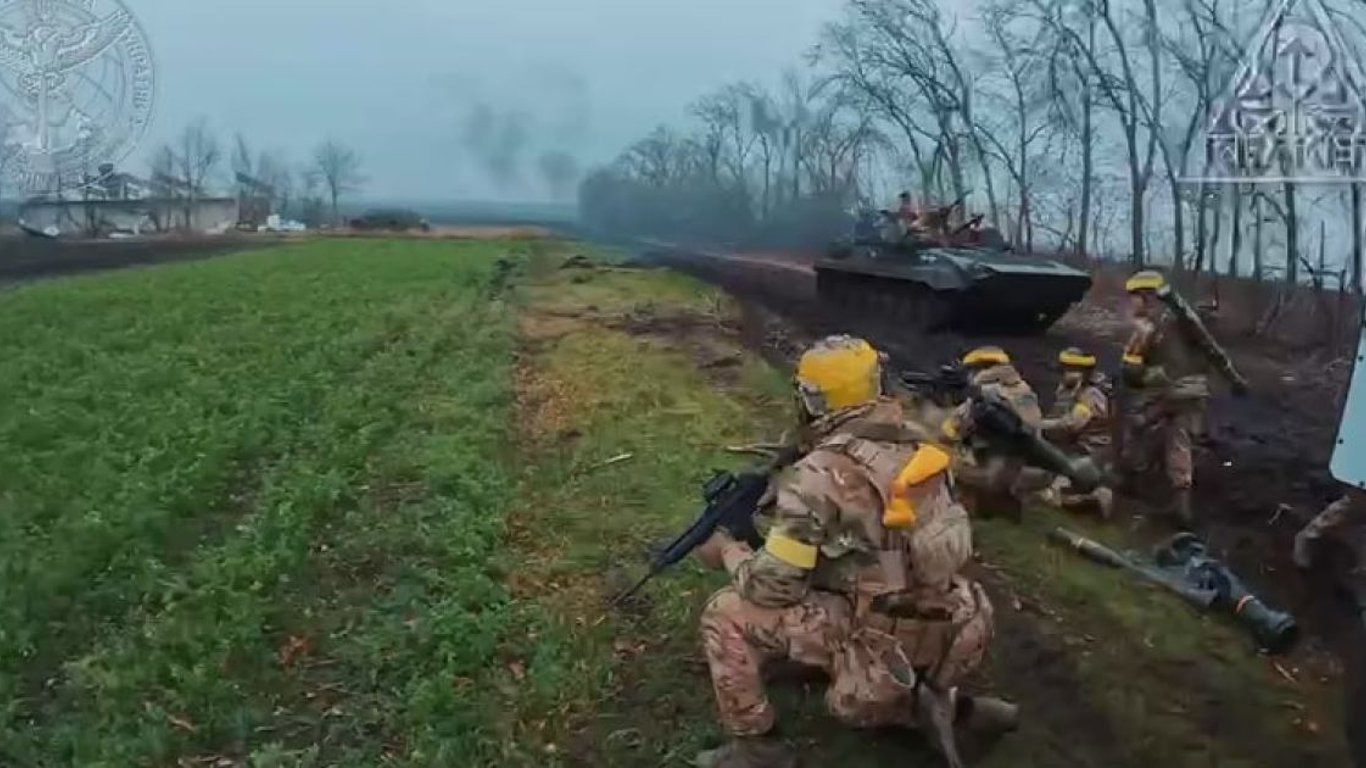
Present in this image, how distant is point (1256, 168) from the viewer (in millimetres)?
15711

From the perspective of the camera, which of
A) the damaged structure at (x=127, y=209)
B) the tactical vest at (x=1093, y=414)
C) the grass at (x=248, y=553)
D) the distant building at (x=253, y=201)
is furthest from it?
the distant building at (x=253, y=201)

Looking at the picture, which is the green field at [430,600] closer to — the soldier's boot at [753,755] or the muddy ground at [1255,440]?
the soldier's boot at [753,755]

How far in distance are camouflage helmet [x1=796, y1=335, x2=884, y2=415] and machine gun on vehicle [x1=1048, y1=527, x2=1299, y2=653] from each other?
98.4 inches

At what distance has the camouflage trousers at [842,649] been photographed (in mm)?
4281

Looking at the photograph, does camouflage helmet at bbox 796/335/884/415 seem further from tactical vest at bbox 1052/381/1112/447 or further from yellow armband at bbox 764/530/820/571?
tactical vest at bbox 1052/381/1112/447

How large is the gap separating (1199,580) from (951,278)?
1039cm

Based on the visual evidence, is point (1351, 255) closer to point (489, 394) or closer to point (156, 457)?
point (489, 394)

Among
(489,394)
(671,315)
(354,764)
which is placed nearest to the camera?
(354,764)

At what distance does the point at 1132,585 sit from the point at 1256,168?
10.4m

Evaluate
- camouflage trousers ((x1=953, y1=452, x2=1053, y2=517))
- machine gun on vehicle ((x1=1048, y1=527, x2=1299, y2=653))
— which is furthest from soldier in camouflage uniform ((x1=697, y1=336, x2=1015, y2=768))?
camouflage trousers ((x1=953, y1=452, x2=1053, y2=517))

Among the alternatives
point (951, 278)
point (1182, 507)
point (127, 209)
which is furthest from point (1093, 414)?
point (127, 209)

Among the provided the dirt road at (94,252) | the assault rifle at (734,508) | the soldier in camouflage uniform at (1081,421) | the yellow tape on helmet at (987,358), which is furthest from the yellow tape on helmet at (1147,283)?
the dirt road at (94,252)

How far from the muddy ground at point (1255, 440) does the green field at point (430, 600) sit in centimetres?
59

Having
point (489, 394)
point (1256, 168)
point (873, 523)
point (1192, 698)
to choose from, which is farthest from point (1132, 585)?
point (1256, 168)
